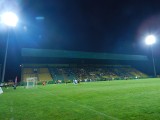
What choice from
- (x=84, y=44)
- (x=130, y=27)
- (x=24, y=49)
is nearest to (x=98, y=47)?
(x=84, y=44)

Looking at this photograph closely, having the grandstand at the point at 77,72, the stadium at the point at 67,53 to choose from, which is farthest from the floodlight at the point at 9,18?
the grandstand at the point at 77,72

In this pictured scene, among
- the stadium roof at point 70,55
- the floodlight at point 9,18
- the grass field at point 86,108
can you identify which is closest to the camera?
the grass field at point 86,108

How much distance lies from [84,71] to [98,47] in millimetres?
12273

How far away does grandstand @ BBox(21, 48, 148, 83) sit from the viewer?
5769 cm

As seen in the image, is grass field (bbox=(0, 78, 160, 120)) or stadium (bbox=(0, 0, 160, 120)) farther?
stadium (bbox=(0, 0, 160, 120))

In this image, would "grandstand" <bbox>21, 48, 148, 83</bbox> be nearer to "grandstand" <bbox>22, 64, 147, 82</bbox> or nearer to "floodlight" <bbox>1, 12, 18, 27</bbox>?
"grandstand" <bbox>22, 64, 147, 82</bbox>

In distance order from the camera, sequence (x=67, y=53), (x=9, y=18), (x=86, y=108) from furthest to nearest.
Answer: (x=67, y=53), (x=9, y=18), (x=86, y=108)

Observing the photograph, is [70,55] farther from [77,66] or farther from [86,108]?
[86,108]

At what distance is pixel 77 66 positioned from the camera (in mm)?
66312

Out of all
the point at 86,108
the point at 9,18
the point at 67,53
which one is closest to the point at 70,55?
the point at 67,53

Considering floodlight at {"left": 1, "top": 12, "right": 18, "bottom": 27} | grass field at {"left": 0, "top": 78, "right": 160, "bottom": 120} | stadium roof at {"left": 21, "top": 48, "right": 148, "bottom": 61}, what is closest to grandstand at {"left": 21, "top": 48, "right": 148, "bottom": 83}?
stadium roof at {"left": 21, "top": 48, "right": 148, "bottom": 61}

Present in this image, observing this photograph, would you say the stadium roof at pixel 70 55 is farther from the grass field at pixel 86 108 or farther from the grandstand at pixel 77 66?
the grass field at pixel 86 108

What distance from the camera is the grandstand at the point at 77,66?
5769cm

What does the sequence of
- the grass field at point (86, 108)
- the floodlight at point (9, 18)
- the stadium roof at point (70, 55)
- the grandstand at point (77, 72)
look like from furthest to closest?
the grandstand at point (77, 72) < the stadium roof at point (70, 55) < the floodlight at point (9, 18) < the grass field at point (86, 108)
